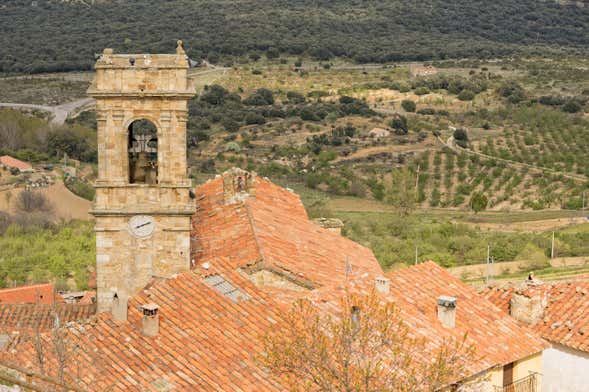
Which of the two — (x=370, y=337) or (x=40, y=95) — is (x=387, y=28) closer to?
(x=40, y=95)

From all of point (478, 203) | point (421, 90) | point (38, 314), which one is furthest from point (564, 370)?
point (421, 90)

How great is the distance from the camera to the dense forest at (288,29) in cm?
9131

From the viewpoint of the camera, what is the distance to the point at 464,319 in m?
15.2

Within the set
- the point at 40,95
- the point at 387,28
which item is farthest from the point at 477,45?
the point at 40,95

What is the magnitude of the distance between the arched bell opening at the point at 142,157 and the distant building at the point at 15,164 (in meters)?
29.6

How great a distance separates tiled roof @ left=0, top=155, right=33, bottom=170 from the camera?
48.3 meters

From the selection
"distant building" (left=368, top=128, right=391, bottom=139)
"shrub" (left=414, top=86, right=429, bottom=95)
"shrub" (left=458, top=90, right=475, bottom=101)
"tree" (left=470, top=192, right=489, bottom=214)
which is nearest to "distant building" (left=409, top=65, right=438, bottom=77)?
"shrub" (left=414, top=86, right=429, bottom=95)

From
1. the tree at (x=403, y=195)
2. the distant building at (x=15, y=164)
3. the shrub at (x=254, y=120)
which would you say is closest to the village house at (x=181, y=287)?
the tree at (x=403, y=195)

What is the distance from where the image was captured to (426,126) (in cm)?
6706

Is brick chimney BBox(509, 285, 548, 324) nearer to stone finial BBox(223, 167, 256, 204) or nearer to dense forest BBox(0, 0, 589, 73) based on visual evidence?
stone finial BBox(223, 167, 256, 204)

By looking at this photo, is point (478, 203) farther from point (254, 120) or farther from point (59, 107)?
point (59, 107)

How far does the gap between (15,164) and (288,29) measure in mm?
55307

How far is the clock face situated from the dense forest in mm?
69542

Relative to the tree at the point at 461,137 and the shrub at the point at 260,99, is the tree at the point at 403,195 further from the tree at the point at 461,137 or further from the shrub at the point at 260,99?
the shrub at the point at 260,99
